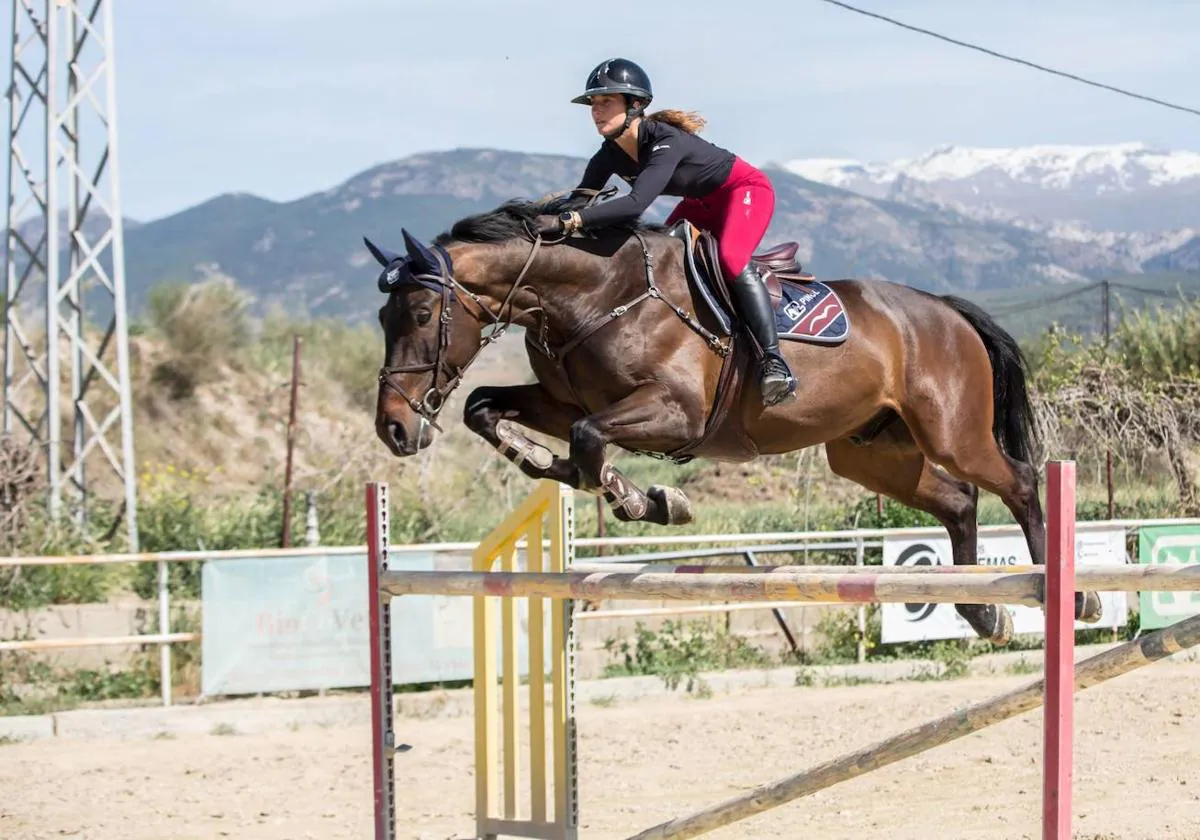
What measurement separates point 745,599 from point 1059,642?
2.91ft

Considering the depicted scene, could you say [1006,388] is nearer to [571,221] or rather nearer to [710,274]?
[710,274]

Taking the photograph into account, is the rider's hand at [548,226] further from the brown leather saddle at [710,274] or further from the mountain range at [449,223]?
the mountain range at [449,223]

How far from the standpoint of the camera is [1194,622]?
3768mm

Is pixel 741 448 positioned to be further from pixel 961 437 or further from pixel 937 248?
pixel 937 248

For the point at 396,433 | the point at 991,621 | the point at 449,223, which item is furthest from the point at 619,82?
the point at 449,223

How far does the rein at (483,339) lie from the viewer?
5.01m

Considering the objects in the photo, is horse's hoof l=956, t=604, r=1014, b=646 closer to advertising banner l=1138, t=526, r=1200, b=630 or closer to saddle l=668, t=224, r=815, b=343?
saddle l=668, t=224, r=815, b=343

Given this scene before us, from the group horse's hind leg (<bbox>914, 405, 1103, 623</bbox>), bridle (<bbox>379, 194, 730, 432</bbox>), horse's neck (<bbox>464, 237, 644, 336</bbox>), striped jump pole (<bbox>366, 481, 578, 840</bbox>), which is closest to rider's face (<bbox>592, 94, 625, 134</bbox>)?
bridle (<bbox>379, 194, 730, 432</bbox>)

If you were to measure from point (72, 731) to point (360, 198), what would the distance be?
6063 inches

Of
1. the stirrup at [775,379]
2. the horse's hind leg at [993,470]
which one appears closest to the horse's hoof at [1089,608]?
the horse's hind leg at [993,470]

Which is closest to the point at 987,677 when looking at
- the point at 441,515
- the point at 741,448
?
the point at 441,515

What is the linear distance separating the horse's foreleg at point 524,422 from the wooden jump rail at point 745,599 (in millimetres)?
260

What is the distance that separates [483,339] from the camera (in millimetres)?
5258

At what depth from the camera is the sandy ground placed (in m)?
6.79
